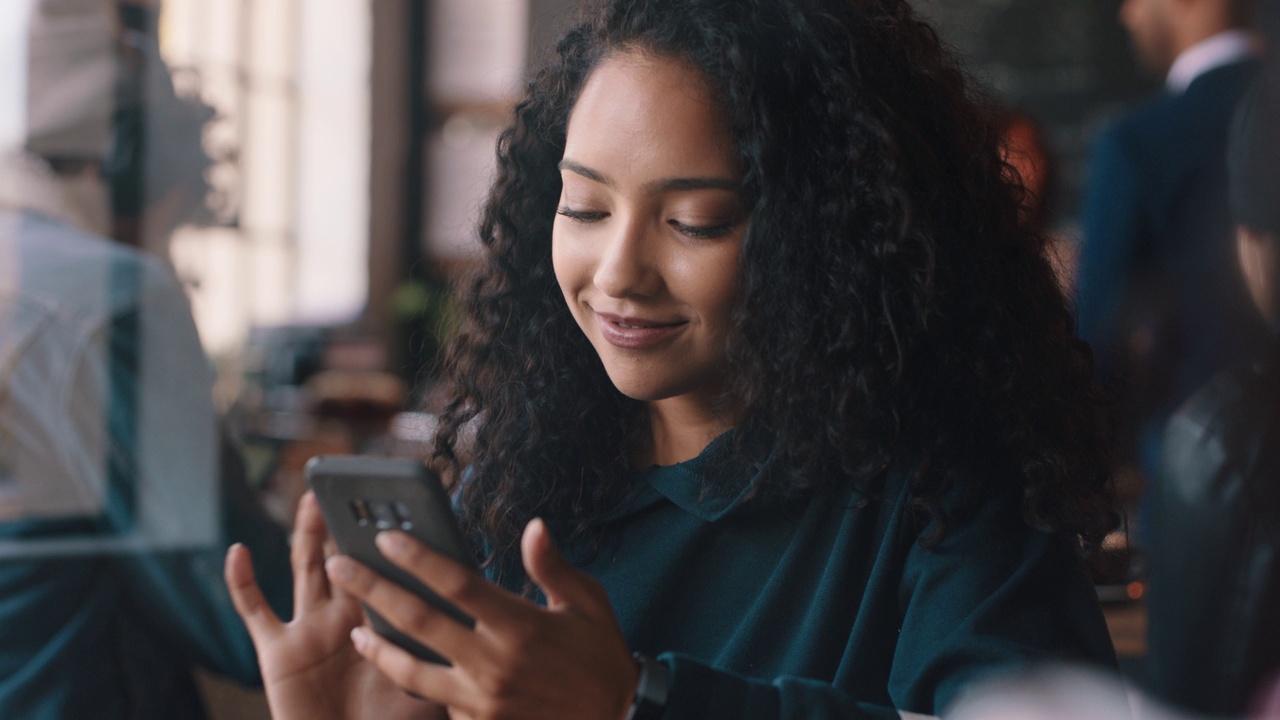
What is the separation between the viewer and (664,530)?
0.90m

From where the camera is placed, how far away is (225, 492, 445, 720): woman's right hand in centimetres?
77

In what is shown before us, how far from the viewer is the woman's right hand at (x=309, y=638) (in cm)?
77

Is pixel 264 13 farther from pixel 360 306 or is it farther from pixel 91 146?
pixel 360 306

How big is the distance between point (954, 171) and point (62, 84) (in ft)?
2.70

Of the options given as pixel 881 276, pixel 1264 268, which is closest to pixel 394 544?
pixel 881 276

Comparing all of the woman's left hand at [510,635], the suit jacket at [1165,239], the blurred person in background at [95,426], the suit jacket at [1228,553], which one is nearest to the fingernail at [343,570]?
the woman's left hand at [510,635]

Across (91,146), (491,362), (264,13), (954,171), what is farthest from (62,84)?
(264,13)

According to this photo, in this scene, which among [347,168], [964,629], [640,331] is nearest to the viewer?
[964,629]

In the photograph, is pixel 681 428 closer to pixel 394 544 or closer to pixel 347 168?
pixel 394 544

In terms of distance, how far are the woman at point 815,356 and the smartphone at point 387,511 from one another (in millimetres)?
100

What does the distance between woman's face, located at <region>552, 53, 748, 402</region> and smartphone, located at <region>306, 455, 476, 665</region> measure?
0.22 meters

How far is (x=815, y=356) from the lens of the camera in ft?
2.74

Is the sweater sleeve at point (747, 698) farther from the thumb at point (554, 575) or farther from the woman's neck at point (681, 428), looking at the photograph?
the woman's neck at point (681, 428)

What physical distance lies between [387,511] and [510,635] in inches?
4.8
